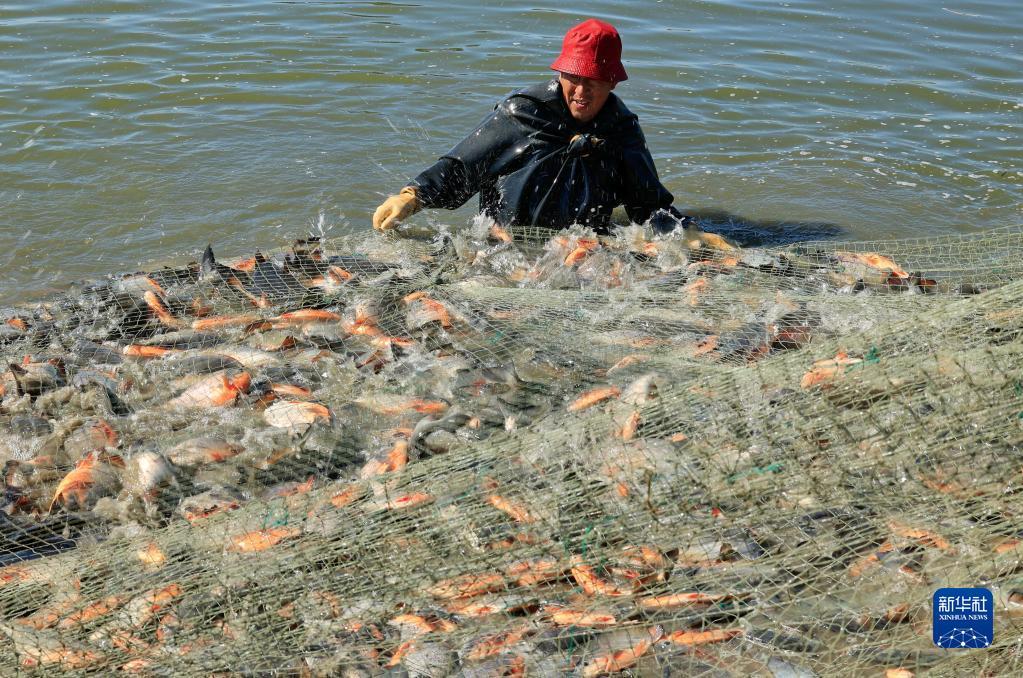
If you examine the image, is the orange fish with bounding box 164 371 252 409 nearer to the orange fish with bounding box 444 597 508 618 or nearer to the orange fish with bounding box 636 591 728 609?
the orange fish with bounding box 444 597 508 618

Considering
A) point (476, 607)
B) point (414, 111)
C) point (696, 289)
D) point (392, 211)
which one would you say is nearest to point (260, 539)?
point (476, 607)

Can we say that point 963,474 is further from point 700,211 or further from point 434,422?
point 700,211

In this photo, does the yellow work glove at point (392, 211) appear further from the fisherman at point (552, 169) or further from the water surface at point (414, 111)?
the water surface at point (414, 111)

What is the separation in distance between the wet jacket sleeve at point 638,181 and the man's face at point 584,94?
28cm

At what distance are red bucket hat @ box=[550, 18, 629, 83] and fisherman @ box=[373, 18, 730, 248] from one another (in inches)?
6.2

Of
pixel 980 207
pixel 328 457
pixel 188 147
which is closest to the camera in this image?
pixel 328 457

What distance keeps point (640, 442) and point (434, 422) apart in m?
1.01

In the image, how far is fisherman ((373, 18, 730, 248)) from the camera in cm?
553

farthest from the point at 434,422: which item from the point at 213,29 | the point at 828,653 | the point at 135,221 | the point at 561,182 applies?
the point at 213,29

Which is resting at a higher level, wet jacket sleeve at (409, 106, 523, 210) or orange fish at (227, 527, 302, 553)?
wet jacket sleeve at (409, 106, 523, 210)

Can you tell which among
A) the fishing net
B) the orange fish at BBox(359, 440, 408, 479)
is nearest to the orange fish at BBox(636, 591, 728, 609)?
the fishing net

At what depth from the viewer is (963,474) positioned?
2777 mm

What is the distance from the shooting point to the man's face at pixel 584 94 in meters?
5.29

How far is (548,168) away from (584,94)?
50 centimetres
